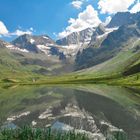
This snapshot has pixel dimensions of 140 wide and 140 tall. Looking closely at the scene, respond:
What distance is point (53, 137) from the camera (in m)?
48.7

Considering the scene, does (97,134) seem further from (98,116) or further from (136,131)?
(98,116)

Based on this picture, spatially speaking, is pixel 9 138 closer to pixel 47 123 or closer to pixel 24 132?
pixel 24 132

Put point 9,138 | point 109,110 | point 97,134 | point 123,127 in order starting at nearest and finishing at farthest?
point 9,138 → point 97,134 → point 123,127 → point 109,110

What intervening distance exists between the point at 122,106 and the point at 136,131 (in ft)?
168

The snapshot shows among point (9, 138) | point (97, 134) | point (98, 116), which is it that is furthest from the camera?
point (98, 116)

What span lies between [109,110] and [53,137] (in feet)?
234

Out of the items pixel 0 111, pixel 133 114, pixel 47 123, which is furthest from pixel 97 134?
pixel 0 111

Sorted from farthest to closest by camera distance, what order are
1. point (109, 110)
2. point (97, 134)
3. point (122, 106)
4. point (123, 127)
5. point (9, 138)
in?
point (122, 106) → point (109, 110) → point (123, 127) → point (97, 134) → point (9, 138)

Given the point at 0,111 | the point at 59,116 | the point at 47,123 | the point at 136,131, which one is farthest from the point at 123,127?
the point at 0,111

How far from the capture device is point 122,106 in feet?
424

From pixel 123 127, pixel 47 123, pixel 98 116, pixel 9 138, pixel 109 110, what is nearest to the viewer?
pixel 9 138

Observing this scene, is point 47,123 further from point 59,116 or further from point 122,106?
point 122,106

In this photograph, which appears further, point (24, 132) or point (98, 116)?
point (98, 116)

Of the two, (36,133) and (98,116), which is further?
(98,116)
